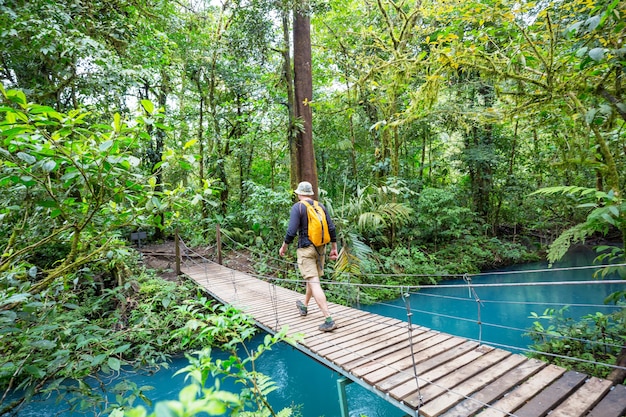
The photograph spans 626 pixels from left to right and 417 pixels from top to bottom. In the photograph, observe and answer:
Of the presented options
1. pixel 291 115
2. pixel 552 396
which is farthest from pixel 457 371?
pixel 291 115

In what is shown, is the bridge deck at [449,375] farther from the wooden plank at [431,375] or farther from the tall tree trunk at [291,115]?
the tall tree trunk at [291,115]

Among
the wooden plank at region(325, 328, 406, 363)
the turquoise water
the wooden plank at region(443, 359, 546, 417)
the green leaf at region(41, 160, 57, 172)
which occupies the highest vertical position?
the green leaf at region(41, 160, 57, 172)

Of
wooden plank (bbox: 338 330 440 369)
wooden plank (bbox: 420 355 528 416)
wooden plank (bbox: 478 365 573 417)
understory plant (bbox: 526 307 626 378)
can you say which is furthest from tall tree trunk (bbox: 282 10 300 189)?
wooden plank (bbox: 478 365 573 417)

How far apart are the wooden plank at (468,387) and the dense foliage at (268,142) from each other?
1.23 m

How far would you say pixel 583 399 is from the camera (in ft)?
6.22

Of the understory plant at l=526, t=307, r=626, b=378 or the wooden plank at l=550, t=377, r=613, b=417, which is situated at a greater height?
the wooden plank at l=550, t=377, r=613, b=417

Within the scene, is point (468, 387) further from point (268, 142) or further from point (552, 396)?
point (268, 142)

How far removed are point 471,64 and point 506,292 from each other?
696cm

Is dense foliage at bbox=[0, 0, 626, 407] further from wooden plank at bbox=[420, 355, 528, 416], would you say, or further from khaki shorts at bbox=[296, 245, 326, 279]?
wooden plank at bbox=[420, 355, 528, 416]

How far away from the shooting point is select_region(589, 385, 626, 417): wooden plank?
1767 mm

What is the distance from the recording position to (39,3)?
3.12m

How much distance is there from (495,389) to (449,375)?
0.98ft

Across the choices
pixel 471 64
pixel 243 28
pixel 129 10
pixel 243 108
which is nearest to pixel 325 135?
pixel 243 108

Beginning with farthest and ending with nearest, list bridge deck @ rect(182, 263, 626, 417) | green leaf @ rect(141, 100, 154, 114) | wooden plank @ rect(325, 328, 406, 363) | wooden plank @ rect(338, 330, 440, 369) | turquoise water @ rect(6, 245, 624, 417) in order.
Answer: turquoise water @ rect(6, 245, 624, 417)
wooden plank @ rect(325, 328, 406, 363)
wooden plank @ rect(338, 330, 440, 369)
bridge deck @ rect(182, 263, 626, 417)
green leaf @ rect(141, 100, 154, 114)
